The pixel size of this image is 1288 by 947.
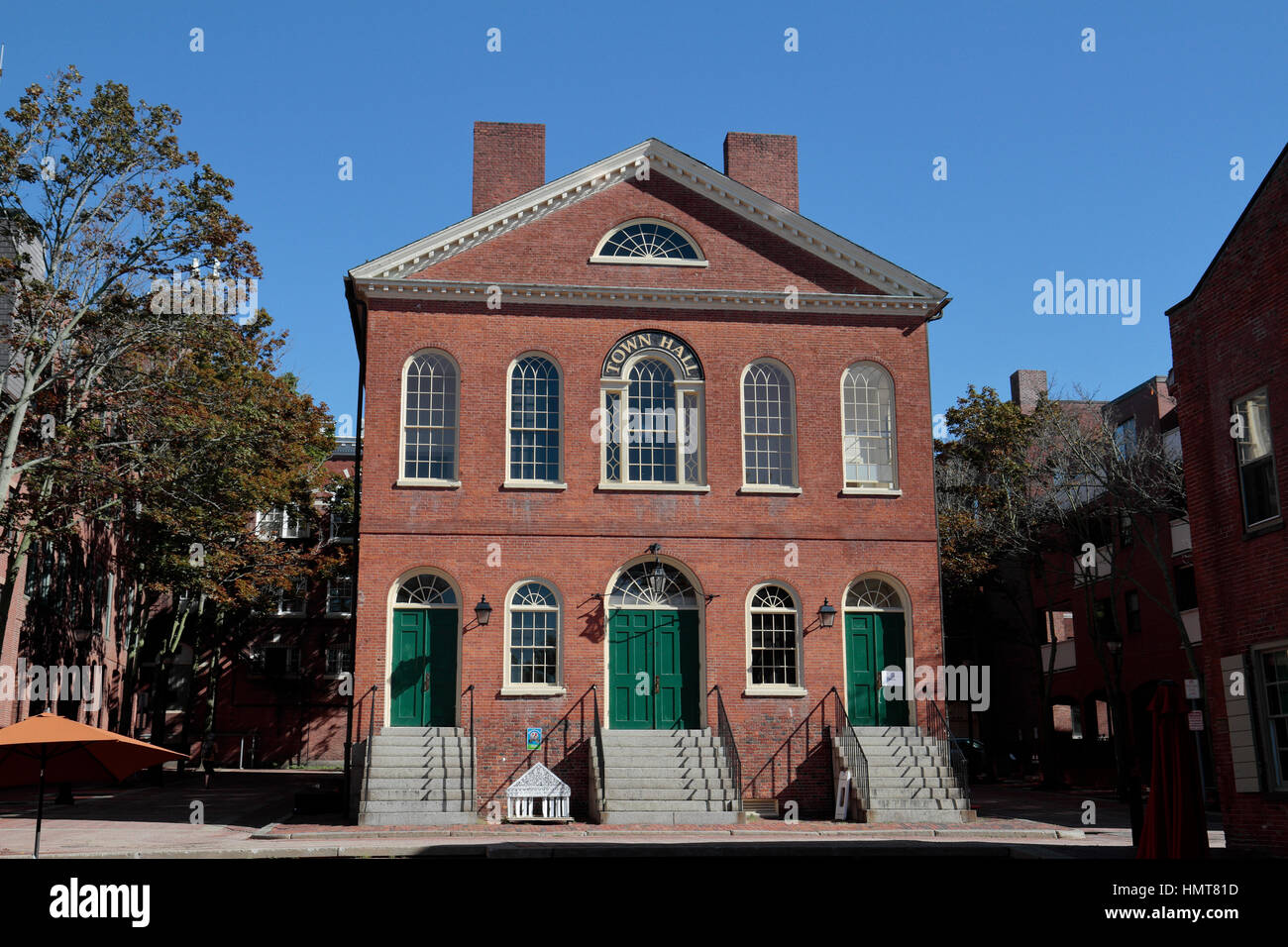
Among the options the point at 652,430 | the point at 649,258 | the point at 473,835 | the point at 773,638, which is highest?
the point at 649,258

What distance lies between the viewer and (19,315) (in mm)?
23438

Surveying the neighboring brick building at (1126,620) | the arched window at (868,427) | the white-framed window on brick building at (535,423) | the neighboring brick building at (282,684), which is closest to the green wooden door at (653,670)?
the white-framed window on brick building at (535,423)

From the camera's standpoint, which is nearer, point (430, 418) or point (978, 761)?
point (430, 418)

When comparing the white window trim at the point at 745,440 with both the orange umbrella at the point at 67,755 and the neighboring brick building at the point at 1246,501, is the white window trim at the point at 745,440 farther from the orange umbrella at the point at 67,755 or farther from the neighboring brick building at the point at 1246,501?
the orange umbrella at the point at 67,755

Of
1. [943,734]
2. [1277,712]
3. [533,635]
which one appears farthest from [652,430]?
[1277,712]

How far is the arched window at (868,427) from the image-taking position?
953 inches

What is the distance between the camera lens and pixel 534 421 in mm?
23531

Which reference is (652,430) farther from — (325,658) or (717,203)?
(325,658)

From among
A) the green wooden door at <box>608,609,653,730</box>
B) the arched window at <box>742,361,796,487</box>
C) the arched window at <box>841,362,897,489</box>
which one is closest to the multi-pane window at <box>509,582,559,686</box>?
the green wooden door at <box>608,609,653,730</box>

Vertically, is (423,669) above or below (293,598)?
below

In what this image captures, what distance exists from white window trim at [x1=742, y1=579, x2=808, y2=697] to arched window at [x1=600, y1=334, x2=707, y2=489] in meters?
2.39

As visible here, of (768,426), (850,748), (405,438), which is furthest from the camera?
(768,426)

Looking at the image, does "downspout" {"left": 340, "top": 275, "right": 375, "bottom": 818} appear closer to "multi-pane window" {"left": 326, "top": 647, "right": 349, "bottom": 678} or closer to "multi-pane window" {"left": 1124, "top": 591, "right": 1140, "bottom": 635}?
"multi-pane window" {"left": 326, "top": 647, "right": 349, "bottom": 678}

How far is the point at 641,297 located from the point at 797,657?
769cm
